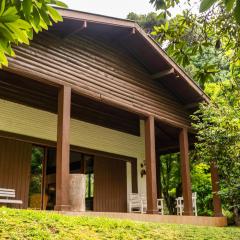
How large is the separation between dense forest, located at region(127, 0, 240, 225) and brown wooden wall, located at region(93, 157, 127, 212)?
9.41 ft

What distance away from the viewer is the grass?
521 cm

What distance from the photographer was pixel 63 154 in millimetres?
7988

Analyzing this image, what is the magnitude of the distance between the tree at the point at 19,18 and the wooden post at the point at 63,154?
603 centimetres

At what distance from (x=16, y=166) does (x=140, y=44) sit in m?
5.01

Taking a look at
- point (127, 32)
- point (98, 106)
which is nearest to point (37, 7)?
point (127, 32)

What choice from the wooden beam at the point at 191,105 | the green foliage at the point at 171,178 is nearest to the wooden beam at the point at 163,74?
the wooden beam at the point at 191,105

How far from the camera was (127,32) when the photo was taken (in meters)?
10.6

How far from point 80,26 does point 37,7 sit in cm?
712

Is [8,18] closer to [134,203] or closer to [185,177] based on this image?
[185,177]

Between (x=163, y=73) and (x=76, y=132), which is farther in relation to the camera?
(x=76, y=132)

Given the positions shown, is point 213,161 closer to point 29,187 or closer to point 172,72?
point 172,72

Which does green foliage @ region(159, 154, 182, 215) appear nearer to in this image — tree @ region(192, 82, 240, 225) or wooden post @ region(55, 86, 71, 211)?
tree @ region(192, 82, 240, 225)

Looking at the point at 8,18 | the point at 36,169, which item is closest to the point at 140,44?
the point at 36,169

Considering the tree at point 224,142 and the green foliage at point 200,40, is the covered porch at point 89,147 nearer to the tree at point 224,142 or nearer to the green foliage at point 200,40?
the tree at point 224,142
